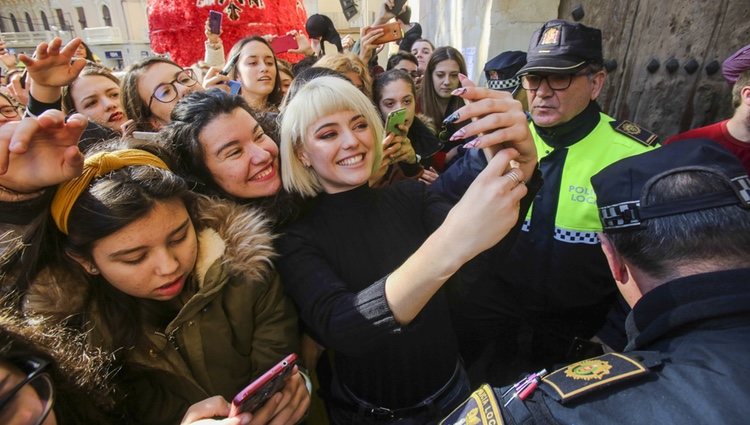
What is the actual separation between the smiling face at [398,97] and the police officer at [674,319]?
6.45 ft

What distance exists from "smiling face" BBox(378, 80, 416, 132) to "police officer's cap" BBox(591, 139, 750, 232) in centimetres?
181

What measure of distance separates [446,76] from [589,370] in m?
3.06

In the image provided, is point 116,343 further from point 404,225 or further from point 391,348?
point 404,225

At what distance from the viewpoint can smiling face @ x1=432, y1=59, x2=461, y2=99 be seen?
3394 millimetres

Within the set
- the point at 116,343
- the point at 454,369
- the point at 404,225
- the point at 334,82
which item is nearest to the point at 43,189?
the point at 116,343

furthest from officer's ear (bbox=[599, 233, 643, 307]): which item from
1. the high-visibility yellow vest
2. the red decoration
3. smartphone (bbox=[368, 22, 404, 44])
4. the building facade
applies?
the building facade

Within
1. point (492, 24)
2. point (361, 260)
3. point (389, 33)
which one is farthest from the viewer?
point (389, 33)

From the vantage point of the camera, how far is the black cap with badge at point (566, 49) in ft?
5.90

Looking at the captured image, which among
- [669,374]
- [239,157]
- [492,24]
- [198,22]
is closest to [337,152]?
[239,157]

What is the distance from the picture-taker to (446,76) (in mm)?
3408

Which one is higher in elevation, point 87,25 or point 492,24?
point 87,25

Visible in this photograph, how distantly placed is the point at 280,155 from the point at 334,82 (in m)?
0.37

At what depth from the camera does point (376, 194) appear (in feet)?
4.95

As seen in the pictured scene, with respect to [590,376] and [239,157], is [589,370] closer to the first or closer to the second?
[590,376]
